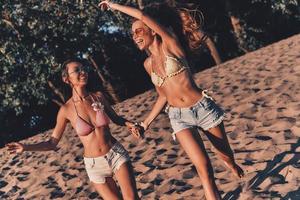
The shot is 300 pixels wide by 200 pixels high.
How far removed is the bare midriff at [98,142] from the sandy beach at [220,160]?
1.88m

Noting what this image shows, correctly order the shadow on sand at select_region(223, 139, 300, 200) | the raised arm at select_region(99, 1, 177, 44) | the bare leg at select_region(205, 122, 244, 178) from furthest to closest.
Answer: the shadow on sand at select_region(223, 139, 300, 200)
the bare leg at select_region(205, 122, 244, 178)
the raised arm at select_region(99, 1, 177, 44)

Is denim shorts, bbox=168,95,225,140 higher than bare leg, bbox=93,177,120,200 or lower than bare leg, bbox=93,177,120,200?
higher

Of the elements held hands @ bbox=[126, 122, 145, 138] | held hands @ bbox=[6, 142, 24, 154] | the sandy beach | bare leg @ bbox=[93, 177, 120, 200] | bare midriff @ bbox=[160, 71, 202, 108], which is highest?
held hands @ bbox=[6, 142, 24, 154]

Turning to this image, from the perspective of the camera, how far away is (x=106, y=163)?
4.37 meters

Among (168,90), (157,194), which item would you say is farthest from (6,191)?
(168,90)

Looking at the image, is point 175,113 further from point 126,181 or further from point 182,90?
point 126,181

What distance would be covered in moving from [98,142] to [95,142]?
0.10ft

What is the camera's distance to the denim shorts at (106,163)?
437cm

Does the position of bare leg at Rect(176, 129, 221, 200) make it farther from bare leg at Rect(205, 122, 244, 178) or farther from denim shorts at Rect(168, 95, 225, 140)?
bare leg at Rect(205, 122, 244, 178)

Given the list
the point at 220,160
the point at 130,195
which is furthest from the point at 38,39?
the point at 130,195

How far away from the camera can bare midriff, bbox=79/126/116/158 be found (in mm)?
4410

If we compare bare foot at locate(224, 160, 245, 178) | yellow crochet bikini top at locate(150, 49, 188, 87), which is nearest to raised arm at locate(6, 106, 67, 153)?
yellow crochet bikini top at locate(150, 49, 188, 87)

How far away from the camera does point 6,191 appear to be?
372 inches

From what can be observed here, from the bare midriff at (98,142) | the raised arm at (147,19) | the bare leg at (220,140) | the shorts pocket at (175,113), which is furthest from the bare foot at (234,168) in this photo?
the raised arm at (147,19)
